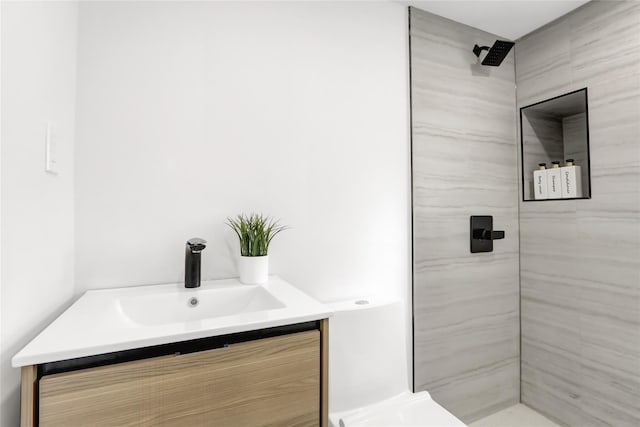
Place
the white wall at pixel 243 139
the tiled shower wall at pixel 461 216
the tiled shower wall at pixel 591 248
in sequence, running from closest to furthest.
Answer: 1. the white wall at pixel 243 139
2. the tiled shower wall at pixel 591 248
3. the tiled shower wall at pixel 461 216

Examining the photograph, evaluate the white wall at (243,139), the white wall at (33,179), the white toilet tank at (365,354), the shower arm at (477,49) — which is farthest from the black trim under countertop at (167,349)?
the shower arm at (477,49)

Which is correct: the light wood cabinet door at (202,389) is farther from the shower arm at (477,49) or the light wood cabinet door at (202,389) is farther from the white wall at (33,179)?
the shower arm at (477,49)

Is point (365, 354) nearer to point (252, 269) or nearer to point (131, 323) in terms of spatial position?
point (252, 269)

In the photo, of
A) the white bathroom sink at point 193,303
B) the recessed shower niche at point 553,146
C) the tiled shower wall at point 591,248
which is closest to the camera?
the white bathroom sink at point 193,303

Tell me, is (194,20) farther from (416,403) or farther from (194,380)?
(416,403)

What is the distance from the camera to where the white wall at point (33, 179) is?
0.73m

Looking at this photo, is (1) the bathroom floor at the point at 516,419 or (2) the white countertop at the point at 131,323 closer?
(2) the white countertop at the point at 131,323

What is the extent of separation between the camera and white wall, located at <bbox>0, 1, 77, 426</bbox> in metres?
0.73

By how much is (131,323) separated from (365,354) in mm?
821

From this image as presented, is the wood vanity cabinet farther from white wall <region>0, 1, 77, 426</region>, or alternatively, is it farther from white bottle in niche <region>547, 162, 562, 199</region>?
white bottle in niche <region>547, 162, 562, 199</region>

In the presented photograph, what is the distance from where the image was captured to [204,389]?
79 centimetres

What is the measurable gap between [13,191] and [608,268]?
2.30m

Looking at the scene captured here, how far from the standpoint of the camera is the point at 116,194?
1.19 m

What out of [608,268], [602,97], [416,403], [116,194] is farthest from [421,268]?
[116,194]
